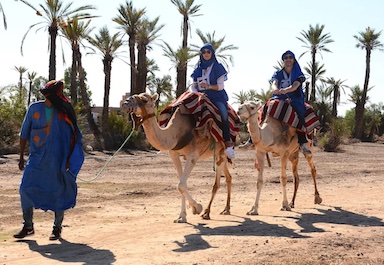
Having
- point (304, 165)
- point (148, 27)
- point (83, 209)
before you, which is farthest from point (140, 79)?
point (83, 209)

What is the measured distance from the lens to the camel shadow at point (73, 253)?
753cm

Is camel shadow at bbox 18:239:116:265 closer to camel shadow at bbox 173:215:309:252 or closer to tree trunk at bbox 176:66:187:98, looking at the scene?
camel shadow at bbox 173:215:309:252

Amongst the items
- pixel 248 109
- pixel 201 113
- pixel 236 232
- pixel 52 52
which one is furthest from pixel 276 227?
pixel 52 52

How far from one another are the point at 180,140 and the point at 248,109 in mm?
1832

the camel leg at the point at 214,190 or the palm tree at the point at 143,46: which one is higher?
the palm tree at the point at 143,46

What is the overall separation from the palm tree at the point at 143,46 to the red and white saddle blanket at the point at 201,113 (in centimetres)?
3123

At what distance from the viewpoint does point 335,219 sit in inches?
431

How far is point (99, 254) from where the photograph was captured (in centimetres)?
787

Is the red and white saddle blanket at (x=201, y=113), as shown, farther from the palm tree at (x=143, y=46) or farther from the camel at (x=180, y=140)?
the palm tree at (x=143, y=46)

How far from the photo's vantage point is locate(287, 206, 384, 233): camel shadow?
10.2m

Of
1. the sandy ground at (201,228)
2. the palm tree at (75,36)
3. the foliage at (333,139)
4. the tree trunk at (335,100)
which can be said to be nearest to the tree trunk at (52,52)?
the palm tree at (75,36)

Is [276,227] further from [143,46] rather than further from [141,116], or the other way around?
[143,46]

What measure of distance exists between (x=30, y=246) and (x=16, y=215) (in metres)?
2.78

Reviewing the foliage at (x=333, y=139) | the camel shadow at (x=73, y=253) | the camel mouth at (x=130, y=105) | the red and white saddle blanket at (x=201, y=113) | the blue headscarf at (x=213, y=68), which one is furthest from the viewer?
the foliage at (x=333, y=139)
